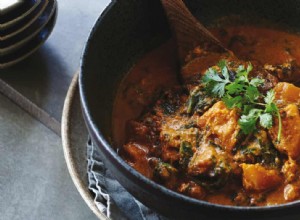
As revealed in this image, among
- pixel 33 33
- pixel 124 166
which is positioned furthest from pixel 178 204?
pixel 33 33

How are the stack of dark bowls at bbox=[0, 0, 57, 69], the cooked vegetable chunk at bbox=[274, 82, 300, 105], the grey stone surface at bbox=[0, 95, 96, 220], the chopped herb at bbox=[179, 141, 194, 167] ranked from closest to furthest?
the chopped herb at bbox=[179, 141, 194, 167] < the cooked vegetable chunk at bbox=[274, 82, 300, 105] < the grey stone surface at bbox=[0, 95, 96, 220] < the stack of dark bowls at bbox=[0, 0, 57, 69]

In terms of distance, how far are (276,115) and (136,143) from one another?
Answer: 1.66 ft

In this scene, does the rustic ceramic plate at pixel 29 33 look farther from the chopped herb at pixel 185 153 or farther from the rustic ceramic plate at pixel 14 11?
the chopped herb at pixel 185 153

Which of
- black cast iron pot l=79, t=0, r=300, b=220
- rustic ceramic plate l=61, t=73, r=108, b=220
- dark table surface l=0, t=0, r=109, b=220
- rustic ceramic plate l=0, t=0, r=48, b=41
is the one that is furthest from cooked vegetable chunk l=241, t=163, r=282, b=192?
rustic ceramic plate l=0, t=0, r=48, b=41

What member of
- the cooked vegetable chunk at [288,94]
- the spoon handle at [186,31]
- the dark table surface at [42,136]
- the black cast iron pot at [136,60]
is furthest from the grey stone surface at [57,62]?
the cooked vegetable chunk at [288,94]

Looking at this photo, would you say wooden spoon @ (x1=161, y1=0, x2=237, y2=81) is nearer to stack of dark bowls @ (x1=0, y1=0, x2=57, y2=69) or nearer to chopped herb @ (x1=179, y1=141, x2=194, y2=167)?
chopped herb @ (x1=179, y1=141, x2=194, y2=167)

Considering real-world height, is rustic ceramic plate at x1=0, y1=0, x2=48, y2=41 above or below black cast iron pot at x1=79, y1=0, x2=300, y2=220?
below

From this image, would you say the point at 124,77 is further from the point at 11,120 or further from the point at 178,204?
the point at 178,204

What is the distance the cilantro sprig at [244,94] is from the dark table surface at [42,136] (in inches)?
31.6

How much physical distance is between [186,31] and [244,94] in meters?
0.46

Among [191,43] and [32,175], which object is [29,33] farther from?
[191,43]

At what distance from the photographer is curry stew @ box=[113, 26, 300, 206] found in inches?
69.6

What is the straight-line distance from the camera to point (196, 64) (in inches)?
86.0

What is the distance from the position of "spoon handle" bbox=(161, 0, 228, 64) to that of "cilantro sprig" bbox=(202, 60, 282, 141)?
19cm
